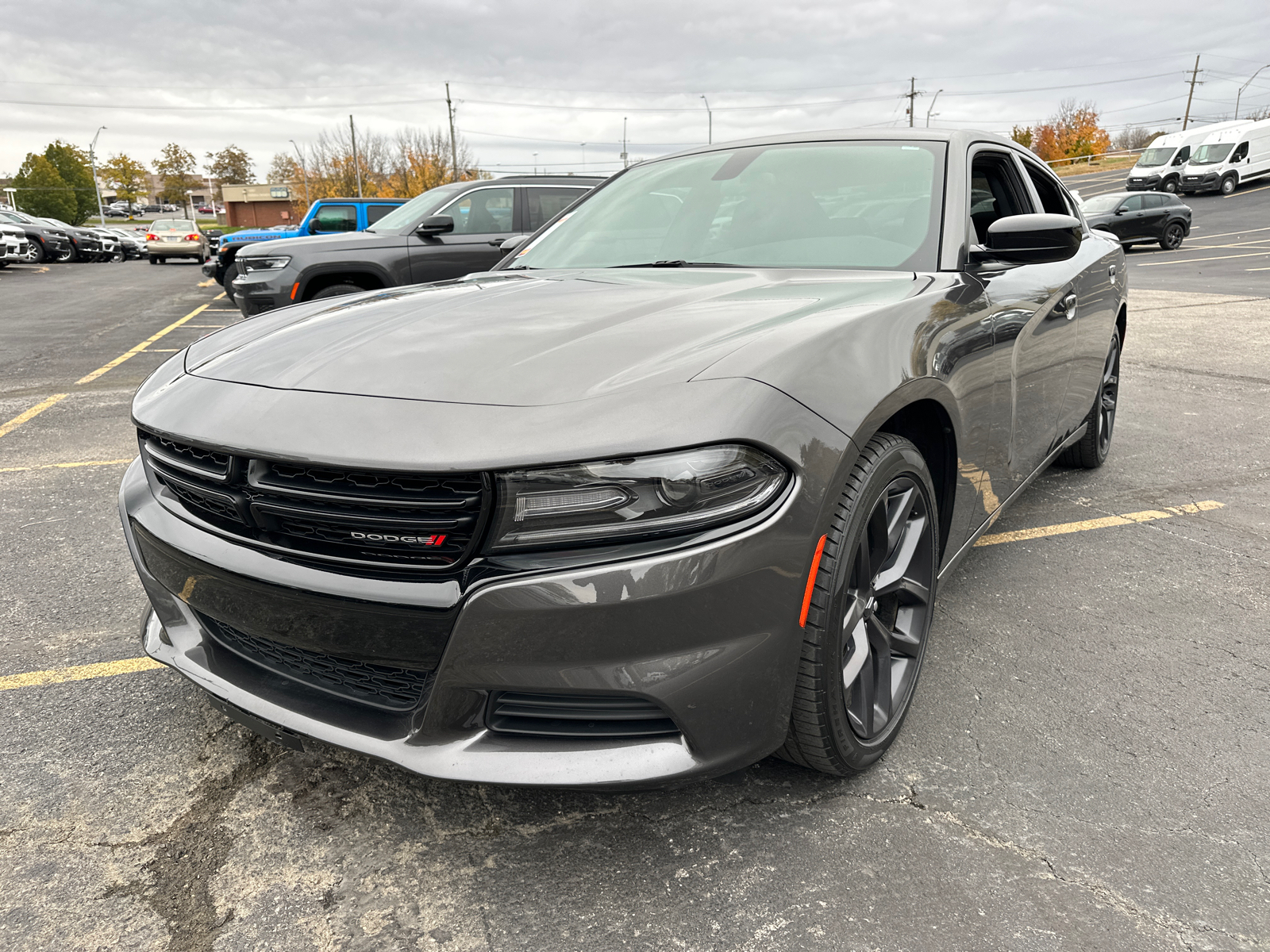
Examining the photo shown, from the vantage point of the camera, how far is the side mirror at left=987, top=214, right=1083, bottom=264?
2.52 metres

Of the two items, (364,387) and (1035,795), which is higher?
(364,387)

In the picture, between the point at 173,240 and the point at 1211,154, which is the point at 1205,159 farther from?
the point at 173,240

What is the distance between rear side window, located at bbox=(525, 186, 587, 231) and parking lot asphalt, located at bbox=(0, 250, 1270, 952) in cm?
692

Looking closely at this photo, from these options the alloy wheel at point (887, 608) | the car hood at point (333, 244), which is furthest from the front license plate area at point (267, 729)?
the car hood at point (333, 244)

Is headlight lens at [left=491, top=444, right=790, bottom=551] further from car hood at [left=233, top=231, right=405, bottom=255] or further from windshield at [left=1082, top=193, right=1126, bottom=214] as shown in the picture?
windshield at [left=1082, top=193, right=1126, bottom=214]

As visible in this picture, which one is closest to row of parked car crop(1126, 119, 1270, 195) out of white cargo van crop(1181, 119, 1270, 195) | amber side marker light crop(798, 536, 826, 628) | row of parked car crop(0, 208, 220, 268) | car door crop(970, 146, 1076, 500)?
white cargo van crop(1181, 119, 1270, 195)

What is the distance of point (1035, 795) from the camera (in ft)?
6.80

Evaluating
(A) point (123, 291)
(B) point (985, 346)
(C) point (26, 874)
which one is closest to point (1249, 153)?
(A) point (123, 291)

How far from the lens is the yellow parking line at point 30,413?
19.2 ft

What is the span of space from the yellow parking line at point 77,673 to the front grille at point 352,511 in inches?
47.9

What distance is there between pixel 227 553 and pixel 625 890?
1059mm

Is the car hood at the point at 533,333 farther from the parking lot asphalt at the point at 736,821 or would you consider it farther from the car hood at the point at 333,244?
the car hood at the point at 333,244

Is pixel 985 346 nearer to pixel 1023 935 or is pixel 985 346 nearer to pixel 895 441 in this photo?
pixel 895 441

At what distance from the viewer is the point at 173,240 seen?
95.0 feet
